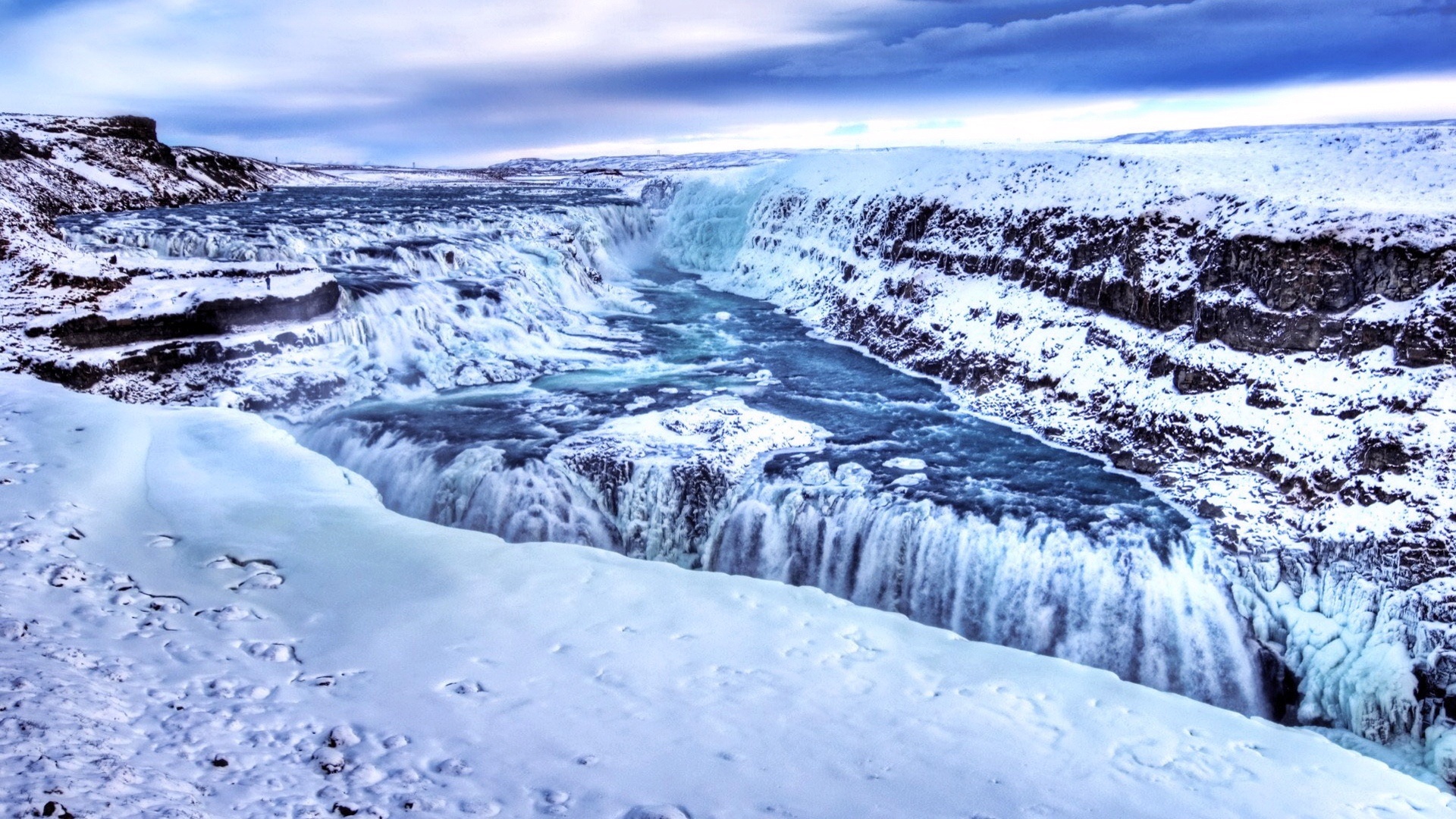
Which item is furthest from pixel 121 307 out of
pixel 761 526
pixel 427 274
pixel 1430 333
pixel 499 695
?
pixel 1430 333

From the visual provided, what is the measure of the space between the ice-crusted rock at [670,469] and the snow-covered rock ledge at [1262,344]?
17.4ft

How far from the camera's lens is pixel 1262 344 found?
14562mm

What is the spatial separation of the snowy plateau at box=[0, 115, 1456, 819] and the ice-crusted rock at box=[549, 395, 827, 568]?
0.06 metres

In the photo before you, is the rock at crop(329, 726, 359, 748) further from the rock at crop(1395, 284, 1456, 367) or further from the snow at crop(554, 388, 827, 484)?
the rock at crop(1395, 284, 1456, 367)

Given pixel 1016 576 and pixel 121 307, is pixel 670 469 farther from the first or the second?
pixel 121 307

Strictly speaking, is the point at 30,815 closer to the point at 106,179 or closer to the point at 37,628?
the point at 37,628

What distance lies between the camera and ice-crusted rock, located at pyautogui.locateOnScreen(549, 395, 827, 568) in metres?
12.8

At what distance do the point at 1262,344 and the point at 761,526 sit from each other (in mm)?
8340

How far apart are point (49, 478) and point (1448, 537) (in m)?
14.6

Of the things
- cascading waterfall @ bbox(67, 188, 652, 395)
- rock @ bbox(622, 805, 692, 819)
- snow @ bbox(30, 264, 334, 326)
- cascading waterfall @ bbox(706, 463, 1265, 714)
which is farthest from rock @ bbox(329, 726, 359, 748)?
cascading waterfall @ bbox(67, 188, 652, 395)

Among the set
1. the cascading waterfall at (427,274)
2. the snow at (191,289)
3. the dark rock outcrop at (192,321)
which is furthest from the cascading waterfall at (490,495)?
the snow at (191,289)

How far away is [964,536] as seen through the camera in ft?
38.5

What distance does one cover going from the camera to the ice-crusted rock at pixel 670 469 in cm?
1279

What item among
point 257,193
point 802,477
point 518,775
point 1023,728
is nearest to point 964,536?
point 802,477
